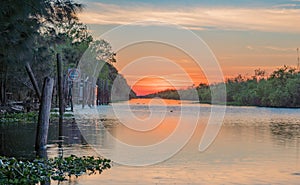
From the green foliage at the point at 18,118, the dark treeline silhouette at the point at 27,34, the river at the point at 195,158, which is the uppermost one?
the dark treeline silhouette at the point at 27,34

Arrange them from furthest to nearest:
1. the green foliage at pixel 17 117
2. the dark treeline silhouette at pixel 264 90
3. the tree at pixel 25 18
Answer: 1. the dark treeline silhouette at pixel 264 90
2. the green foliage at pixel 17 117
3. the tree at pixel 25 18

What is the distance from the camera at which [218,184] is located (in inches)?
541

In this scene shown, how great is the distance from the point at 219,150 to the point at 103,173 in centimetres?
723

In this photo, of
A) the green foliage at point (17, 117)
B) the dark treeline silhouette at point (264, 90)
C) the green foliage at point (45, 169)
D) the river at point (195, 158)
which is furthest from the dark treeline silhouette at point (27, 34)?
the dark treeline silhouette at point (264, 90)

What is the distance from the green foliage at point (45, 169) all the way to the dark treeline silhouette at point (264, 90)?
98288 millimetres

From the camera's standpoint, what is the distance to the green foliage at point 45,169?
13.0 meters

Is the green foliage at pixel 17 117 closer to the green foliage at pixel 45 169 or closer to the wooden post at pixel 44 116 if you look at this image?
the wooden post at pixel 44 116

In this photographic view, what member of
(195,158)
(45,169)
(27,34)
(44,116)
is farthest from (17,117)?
(45,169)

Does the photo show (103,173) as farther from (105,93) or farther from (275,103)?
(275,103)

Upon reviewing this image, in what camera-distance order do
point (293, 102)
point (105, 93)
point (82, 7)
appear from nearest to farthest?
1. point (82, 7)
2. point (105, 93)
3. point (293, 102)

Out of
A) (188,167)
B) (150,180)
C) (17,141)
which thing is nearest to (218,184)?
(150,180)

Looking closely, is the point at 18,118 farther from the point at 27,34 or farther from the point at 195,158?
the point at 195,158

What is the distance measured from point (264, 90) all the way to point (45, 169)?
111m

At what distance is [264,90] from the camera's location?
123m
